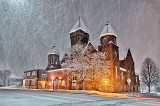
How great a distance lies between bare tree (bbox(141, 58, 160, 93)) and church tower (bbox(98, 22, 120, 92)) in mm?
17281

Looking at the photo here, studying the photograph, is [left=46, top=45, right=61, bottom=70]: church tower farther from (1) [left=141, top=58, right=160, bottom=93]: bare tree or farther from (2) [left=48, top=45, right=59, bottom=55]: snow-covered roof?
(1) [left=141, top=58, right=160, bottom=93]: bare tree

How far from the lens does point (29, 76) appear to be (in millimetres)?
59438

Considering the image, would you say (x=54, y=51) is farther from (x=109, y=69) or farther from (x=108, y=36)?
(x=109, y=69)

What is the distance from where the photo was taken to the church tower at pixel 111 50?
120ft

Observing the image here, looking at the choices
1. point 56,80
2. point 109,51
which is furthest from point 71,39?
point 109,51

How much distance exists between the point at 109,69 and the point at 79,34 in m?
20.4

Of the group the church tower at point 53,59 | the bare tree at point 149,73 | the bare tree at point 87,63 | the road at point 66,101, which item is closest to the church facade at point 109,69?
the church tower at point 53,59

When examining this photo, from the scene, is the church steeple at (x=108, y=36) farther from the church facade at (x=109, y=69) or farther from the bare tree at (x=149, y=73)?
the bare tree at (x=149, y=73)

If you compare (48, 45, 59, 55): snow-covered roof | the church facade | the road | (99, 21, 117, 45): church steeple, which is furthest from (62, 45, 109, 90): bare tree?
(48, 45, 59, 55): snow-covered roof

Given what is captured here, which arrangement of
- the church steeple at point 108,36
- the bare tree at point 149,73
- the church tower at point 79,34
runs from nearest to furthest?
the church steeple at point 108,36
the bare tree at point 149,73
the church tower at point 79,34

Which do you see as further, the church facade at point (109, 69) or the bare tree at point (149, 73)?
the bare tree at point (149, 73)

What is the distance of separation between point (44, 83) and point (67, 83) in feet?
46.8

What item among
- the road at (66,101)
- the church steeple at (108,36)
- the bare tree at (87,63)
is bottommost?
the road at (66,101)

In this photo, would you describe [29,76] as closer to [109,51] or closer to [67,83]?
[67,83]
